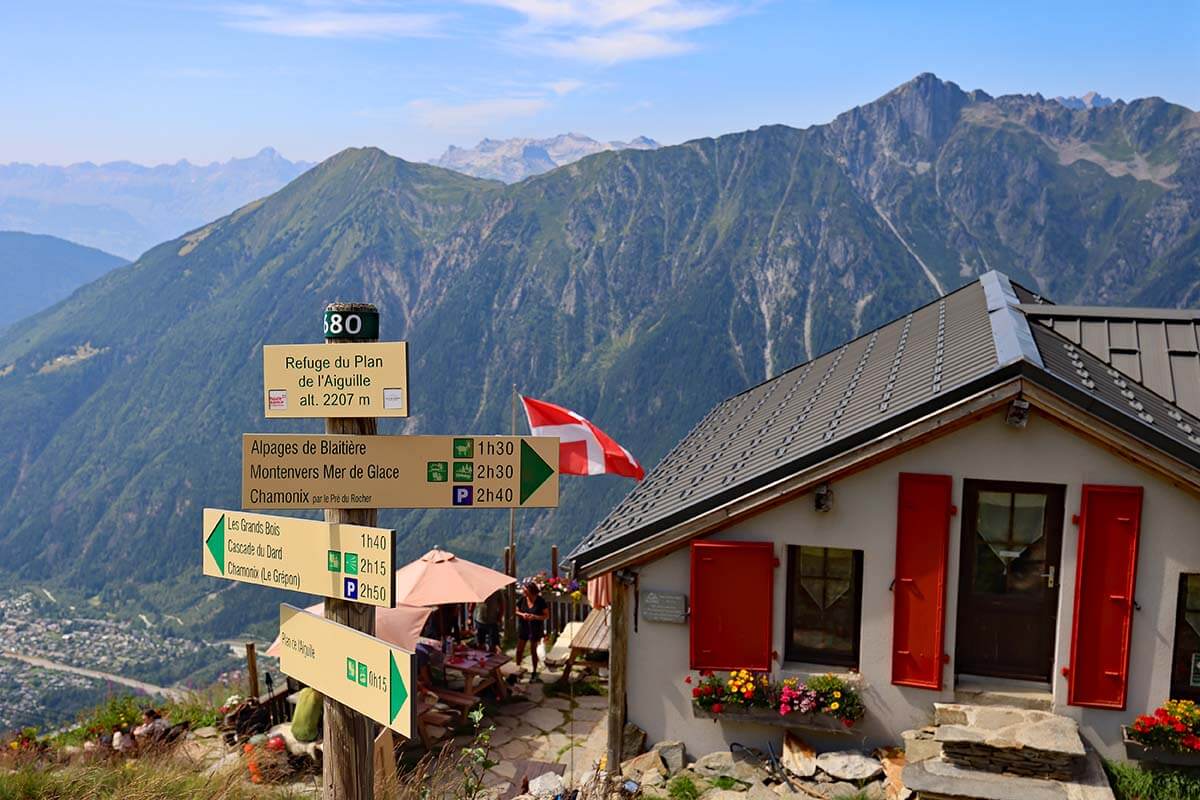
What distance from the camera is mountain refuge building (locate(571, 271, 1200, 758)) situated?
27.8 feet

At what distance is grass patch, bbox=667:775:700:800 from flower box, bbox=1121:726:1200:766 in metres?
3.88

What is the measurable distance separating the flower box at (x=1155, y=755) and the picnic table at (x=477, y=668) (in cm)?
670

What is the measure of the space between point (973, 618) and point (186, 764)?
6996 mm

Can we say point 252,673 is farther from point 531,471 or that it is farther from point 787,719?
point 531,471

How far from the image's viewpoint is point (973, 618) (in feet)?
29.8

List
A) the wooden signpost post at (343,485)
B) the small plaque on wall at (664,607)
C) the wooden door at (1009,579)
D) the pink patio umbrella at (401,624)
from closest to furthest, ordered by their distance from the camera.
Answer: the wooden signpost post at (343,485) < the wooden door at (1009,579) < the small plaque on wall at (664,607) < the pink patio umbrella at (401,624)

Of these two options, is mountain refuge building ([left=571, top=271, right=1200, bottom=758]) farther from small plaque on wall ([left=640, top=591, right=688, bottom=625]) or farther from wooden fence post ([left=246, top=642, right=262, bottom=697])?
wooden fence post ([left=246, top=642, right=262, bottom=697])

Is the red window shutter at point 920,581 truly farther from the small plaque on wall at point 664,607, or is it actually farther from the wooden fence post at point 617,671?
the wooden fence post at point 617,671

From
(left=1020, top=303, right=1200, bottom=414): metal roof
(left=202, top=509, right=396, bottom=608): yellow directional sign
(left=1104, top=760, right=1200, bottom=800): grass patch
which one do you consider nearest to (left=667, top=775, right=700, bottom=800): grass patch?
(left=1104, top=760, right=1200, bottom=800): grass patch

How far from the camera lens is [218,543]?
4.79 metres

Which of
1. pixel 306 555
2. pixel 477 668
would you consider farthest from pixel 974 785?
pixel 306 555

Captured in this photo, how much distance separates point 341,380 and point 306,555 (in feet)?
2.76

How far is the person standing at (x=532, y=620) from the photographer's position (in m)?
12.8

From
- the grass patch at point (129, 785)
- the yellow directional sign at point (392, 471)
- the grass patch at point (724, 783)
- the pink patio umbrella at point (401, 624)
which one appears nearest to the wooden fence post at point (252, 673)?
the pink patio umbrella at point (401, 624)
